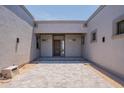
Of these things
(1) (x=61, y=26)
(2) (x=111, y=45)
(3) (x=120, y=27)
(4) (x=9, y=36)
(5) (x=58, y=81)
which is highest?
(1) (x=61, y=26)

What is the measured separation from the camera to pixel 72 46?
14078mm

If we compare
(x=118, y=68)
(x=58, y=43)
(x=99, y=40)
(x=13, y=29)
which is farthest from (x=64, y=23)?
(x=118, y=68)

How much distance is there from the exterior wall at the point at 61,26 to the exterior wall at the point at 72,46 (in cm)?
174

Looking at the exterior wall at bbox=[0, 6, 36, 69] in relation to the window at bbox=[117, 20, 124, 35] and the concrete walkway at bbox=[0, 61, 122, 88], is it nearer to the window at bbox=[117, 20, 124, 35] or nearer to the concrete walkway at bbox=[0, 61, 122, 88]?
the concrete walkway at bbox=[0, 61, 122, 88]

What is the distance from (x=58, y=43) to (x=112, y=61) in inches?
359

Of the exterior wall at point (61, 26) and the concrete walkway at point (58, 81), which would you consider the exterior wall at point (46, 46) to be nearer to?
the exterior wall at point (61, 26)

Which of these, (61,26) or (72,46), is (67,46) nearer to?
(72,46)

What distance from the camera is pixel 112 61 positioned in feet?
20.5

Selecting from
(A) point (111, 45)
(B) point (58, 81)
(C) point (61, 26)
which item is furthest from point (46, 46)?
(B) point (58, 81)

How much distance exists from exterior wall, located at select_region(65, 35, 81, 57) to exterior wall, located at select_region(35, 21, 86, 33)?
1.74 meters

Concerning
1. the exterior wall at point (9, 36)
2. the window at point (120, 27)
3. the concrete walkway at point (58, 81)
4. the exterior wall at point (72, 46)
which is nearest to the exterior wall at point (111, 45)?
the window at point (120, 27)

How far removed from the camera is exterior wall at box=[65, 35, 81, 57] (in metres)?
14.1

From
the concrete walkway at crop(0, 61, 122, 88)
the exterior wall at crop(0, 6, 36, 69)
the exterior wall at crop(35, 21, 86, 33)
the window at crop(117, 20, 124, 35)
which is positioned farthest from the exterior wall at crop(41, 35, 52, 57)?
the window at crop(117, 20, 124, 35)

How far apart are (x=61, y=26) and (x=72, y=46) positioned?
2.63 meters
